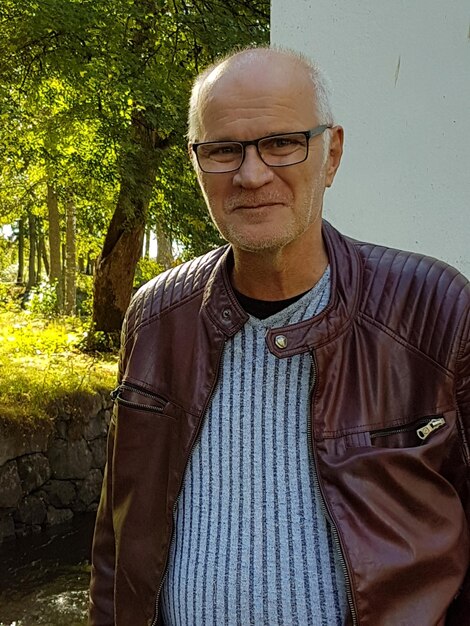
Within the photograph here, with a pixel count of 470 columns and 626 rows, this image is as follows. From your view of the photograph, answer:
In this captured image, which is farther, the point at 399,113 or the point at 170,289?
the point at 399,113

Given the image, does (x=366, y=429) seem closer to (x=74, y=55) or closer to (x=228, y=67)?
(x=228, y=67)

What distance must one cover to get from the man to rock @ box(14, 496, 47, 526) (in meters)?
6.32

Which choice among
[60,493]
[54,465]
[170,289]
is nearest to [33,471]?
[54,465]

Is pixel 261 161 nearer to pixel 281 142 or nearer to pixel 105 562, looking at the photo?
pixel 281 142

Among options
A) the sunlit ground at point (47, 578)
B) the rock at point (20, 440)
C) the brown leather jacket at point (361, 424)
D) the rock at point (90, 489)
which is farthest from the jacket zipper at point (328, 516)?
the rock at point (90, 489)

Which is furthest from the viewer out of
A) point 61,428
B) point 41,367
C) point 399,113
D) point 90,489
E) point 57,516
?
point 41,367

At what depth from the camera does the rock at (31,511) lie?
285 inches

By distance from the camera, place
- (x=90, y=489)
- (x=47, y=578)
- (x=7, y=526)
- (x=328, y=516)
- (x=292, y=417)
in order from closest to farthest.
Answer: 1. (x=328, y=516)
2. (x=292, y=417)
3. (x=47, y=578)
4. (x=7, y=526)
5. (x=90, y=489)

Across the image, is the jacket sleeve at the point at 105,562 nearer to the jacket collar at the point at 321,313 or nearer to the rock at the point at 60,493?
the jacket collar at the point at 321,313

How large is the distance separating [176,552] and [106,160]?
24.5 feet

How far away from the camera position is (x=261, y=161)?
3.90 feet

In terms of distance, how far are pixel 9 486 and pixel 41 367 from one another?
69.4 inches

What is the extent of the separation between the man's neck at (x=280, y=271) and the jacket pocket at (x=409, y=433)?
28cm

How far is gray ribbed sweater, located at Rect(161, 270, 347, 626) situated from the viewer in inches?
46.4
